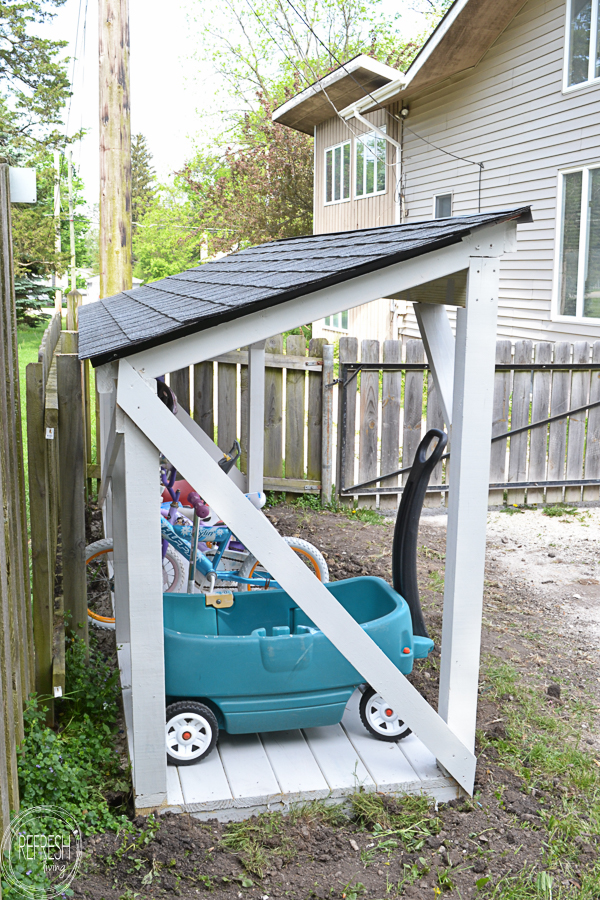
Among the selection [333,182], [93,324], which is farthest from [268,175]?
[93,324]

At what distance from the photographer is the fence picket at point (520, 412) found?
7152 millimetres

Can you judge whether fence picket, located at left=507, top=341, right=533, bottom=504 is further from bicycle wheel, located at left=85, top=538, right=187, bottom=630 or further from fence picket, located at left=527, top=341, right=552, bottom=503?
bicycle wheel, located at left=85, top=538, right=187, bottom=630

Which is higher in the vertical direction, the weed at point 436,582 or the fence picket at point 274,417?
the fence picket at point 274,417

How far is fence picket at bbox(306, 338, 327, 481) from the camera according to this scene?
6.60m

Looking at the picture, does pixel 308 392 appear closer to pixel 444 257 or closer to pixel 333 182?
pixel 444 257

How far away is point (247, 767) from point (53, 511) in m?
1.36

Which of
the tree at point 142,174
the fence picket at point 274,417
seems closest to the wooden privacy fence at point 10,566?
the fence picket at point 274,417

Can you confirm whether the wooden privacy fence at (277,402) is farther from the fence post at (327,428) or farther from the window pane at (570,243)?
the window pane at (570,243)

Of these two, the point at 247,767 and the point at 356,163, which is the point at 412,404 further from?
the point at 356,163

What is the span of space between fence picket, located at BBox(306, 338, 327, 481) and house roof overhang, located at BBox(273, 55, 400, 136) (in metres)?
8.92

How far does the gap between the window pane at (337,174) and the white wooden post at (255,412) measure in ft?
48.4

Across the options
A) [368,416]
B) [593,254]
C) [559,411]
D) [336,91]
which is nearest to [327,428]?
[368,416]

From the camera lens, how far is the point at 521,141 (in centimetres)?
1127

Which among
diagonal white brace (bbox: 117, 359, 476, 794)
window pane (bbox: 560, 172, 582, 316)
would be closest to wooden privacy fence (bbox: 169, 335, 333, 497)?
diagonal white brace (bbox: 117, 359, 476, 794)
